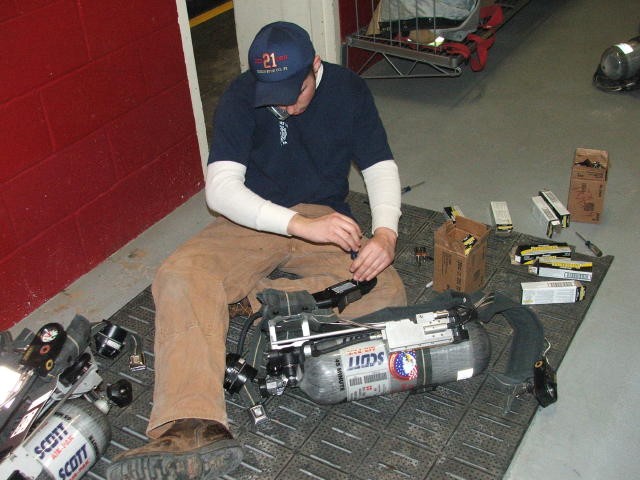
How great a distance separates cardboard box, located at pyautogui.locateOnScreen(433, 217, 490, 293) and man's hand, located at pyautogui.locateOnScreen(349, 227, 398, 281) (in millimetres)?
461

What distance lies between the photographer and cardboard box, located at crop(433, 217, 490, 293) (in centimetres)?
292

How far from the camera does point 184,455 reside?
7.03ft

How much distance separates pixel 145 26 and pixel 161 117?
0.44 meters

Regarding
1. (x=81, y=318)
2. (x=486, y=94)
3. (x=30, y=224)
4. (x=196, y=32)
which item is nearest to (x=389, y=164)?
(x=81, y=318)

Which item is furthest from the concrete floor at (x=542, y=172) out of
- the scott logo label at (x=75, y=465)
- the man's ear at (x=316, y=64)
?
the man's ear at (x=316, y=64)

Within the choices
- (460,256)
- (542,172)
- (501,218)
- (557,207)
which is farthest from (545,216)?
(460,256)

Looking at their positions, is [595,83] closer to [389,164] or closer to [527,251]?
[527,251]

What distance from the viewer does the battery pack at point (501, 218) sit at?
3.42m

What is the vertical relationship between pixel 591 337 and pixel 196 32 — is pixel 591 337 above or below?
below

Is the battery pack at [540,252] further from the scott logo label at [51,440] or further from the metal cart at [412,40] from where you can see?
the scott logo label at [51,440]

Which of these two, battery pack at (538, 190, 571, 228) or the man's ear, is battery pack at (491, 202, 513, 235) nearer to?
battery pack at (538, 190, 571, 228)

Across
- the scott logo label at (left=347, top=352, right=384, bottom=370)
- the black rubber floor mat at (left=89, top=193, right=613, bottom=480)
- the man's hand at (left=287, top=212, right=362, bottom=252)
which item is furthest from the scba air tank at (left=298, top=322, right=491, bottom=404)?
the man's hand at (left=287, top=212, right=362, bottom=252)

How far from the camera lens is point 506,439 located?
243cm

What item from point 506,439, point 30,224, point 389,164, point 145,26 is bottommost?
point 506,439
